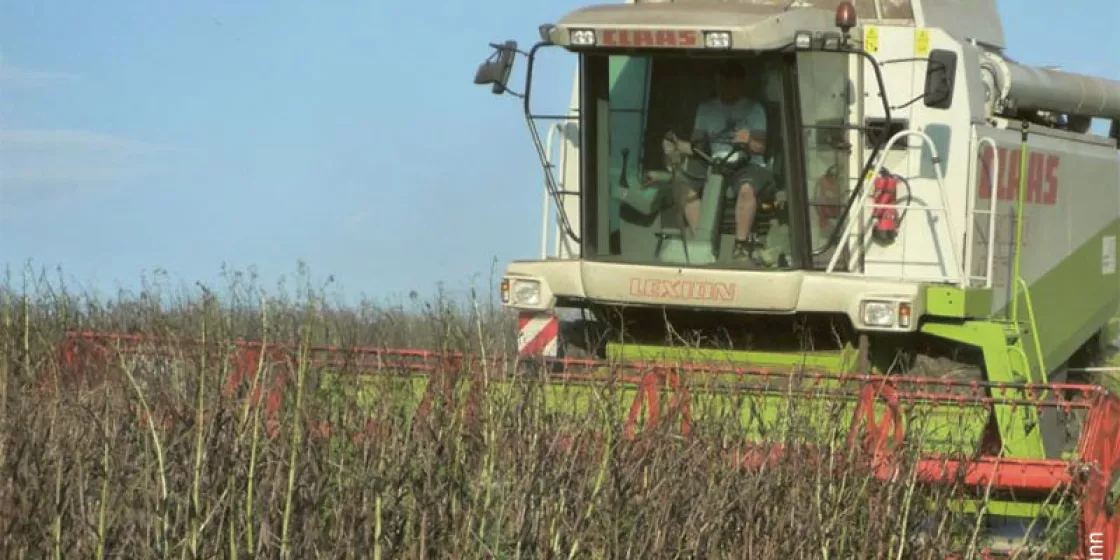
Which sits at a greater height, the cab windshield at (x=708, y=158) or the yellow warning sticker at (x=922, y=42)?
the yellow warning sticker at (x=922, y=42)

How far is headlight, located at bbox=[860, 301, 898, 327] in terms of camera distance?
9531mm

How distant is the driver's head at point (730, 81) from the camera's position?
9.79m

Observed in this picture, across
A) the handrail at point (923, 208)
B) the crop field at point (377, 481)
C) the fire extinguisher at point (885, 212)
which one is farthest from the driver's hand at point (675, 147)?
the crop field at point (377, 481)

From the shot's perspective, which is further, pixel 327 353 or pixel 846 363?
pixel 846 363

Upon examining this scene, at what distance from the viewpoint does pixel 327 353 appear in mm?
6348

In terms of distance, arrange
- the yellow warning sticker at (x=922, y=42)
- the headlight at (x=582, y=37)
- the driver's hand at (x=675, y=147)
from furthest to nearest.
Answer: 1. the yellow warning sticker at (x=922, y=42)
2. the driver's hand at (x=675, y=147)
3. the headlight at (x=582, y=37)

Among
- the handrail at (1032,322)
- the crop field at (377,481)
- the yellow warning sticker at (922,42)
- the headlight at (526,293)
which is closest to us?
the crop field at (377,481)

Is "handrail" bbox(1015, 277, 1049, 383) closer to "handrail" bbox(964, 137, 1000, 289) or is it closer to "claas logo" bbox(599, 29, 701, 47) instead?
"handrail" bbox(964, 137, 1000, 289)

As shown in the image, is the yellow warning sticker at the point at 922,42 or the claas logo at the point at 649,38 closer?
the claas logo at the point at 649,38

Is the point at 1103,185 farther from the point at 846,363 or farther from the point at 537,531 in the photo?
the point at 537,531

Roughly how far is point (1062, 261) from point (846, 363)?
2.57 meters

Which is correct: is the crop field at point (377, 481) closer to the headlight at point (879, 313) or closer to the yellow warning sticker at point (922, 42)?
the headlight at point (879, 313)

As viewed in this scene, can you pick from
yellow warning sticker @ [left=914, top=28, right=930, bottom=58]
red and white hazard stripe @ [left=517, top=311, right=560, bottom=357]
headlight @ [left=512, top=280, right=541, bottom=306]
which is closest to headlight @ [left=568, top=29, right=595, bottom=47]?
headlight @ [left=512, top=280, right=541, bottom=306]

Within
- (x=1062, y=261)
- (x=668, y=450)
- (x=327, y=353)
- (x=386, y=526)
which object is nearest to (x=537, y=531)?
(x=386, y=526)
